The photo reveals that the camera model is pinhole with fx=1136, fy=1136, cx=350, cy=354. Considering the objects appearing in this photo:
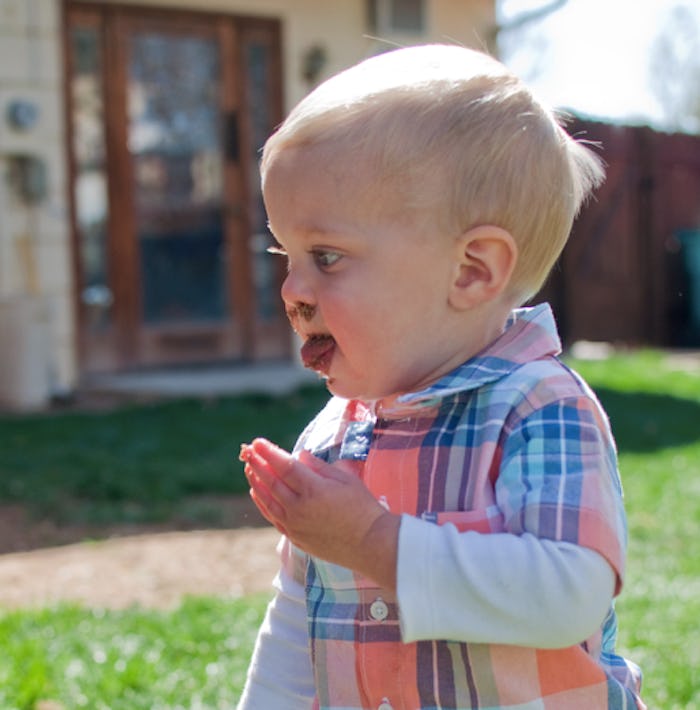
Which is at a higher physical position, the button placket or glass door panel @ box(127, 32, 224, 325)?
glass door panel @ box(127, 32, 224, 325)

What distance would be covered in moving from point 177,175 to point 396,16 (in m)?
2.47

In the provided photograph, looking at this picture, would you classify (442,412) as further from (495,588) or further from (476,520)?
(495,588)

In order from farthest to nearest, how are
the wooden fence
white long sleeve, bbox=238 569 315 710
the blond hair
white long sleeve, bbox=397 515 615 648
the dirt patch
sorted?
1. the wooden fence
2. the dirt patch
3. white long sleeve, bbox=238 569 315 710
4. the blond hair
5. white long sleeve, bbox=397 515 615 648

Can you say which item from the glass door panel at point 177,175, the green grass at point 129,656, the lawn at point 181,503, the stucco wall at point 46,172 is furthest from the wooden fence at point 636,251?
the green grass at point 129,656

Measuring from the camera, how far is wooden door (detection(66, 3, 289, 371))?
8164mm

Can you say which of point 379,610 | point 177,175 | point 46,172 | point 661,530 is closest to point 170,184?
point 177,175

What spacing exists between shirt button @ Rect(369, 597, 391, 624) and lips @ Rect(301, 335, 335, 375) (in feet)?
1.02

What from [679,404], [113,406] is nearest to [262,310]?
[113,406]

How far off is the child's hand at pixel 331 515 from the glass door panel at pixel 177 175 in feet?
23.7

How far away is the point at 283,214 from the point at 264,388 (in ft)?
21.0

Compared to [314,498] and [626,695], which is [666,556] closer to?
[626,695]

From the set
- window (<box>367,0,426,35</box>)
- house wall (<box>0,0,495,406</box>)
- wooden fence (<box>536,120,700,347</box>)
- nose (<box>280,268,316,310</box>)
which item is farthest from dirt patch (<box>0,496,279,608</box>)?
wooden fence (<box>536,120,700,347</box>)

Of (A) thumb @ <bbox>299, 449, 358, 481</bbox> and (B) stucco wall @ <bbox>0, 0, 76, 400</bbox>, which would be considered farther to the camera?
(B) stucco wall @ <bbox>0, 0, 76, 400</bbox>

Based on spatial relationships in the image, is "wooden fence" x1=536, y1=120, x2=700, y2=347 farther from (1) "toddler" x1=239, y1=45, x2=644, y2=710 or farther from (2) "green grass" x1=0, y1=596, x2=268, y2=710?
(1) "toddler" x1=239, y1=45, x2=644, y2=710
